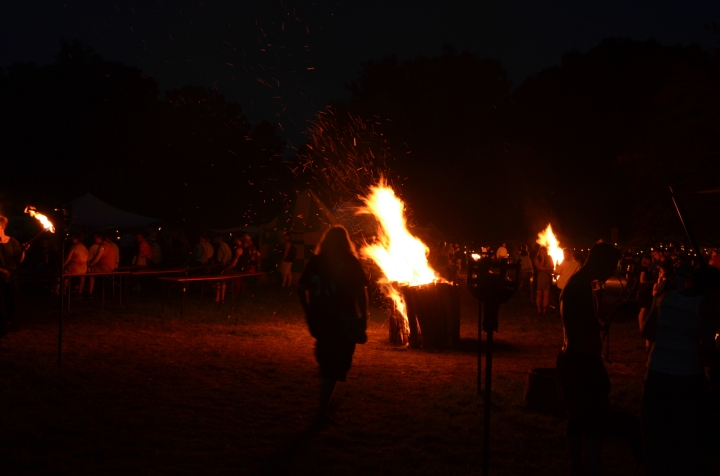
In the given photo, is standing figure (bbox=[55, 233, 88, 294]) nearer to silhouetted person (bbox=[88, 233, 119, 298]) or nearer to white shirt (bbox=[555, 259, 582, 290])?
silhouetted person (bbox=[88, 233, 119, 298])

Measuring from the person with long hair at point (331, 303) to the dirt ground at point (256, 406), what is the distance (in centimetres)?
57

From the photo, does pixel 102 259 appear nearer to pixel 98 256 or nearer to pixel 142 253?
pixel 98 256

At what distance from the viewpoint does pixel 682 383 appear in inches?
167

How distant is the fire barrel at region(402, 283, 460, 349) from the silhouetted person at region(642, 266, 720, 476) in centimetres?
663

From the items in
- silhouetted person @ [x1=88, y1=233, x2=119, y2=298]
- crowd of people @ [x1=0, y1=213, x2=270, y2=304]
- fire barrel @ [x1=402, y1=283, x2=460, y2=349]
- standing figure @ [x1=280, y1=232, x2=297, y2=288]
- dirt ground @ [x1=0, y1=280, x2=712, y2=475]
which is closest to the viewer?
dirt ground @ [x1=0, y1=280, x2=712, y2=475]

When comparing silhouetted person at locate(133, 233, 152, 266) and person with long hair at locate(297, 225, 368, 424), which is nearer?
person with long hair at locate(297, 225, 368, 424)

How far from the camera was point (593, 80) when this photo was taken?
4550 centimetres

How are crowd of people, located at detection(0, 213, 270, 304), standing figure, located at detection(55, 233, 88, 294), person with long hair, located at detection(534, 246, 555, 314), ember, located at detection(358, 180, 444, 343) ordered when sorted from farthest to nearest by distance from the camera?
person with long hair, located at detection(534, 246, 555, 314)
standing figure, located at detection(55, 233, 88, 294)
ember, located at detection(358, 180, 444, 343)
crowd of people, located at detection(0, 213, 270, 304)

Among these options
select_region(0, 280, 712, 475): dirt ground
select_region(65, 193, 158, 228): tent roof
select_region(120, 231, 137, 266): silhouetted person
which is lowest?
select_region(0, 280, 712, 475): dirt ground

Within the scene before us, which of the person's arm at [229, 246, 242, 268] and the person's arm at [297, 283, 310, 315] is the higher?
the person's arm at [229, 246, 242, 268]

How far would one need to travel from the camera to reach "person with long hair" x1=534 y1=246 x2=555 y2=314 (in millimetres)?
16016

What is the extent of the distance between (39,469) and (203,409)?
203 centimetres

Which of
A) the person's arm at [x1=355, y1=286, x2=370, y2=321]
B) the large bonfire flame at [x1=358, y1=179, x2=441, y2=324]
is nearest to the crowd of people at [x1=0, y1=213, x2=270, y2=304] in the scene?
the large bonfire flame at [x1=358, y1=179, x2=441, y2=324]

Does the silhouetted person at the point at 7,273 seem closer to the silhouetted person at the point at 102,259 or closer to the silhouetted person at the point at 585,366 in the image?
the silhouetted person at the point at 102,259
